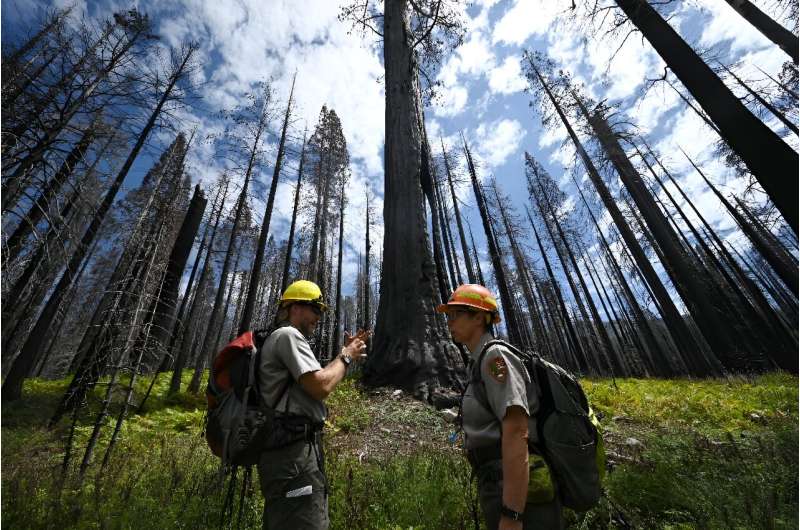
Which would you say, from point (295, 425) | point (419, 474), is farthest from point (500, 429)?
point (419, 474)

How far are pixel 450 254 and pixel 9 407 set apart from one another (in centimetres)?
1855

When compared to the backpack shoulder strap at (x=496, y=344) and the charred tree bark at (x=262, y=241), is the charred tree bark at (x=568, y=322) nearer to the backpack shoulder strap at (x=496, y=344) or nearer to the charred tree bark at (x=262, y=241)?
the charred tree bark at (x=262, y=241)

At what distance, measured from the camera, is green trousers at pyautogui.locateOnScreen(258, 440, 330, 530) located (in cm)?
187

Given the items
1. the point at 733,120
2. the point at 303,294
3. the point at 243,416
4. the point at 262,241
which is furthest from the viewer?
the point at 262,241

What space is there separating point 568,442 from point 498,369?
1.56 ft

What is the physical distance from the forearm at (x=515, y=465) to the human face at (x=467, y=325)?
66 centimetres

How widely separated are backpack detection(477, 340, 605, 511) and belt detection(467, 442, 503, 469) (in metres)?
0.21

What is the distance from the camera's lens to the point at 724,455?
13.0ft

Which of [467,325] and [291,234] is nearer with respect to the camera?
[467,325]

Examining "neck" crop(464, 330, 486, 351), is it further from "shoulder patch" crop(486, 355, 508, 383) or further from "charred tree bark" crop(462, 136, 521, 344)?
"charred tree bark" crop(462, 136, 521, 344)

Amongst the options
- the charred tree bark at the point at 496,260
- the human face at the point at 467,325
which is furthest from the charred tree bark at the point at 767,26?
the human face at the point at 467,325

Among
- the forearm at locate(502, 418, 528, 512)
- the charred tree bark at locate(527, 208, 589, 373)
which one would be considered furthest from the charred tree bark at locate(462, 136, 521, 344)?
the forearm at locate(502, 418, 528, 512)

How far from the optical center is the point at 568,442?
1.63 meters

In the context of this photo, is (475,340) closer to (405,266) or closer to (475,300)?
(475,300)
